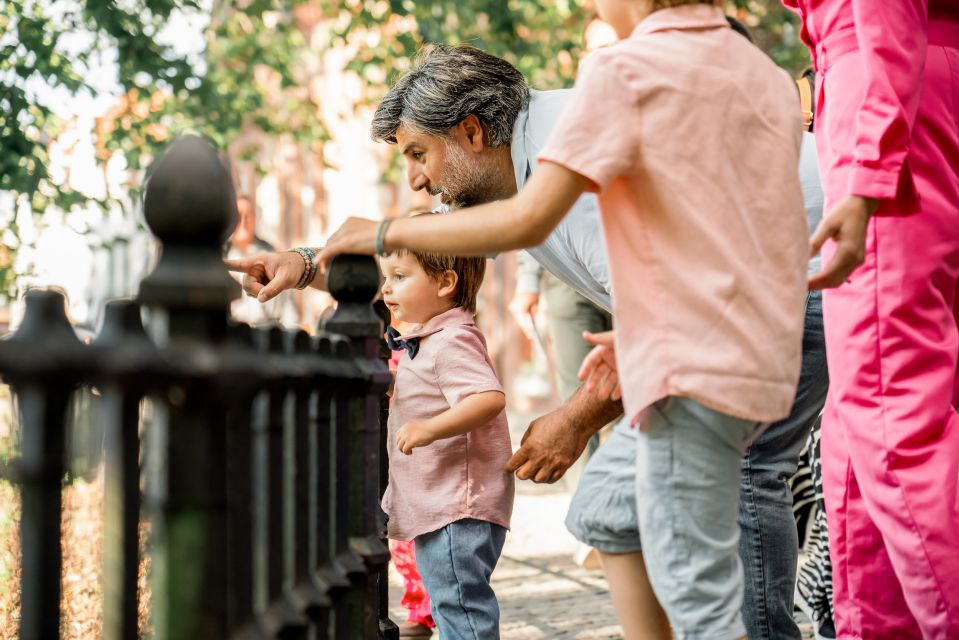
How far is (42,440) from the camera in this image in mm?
1398

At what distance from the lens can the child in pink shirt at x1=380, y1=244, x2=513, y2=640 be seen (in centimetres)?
296

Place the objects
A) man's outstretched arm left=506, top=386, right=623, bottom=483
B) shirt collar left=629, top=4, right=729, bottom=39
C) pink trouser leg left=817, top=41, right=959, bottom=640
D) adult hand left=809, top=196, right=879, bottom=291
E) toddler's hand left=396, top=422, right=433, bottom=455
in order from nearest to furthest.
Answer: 1. shirt collar left=629, top=4, right=729, bottom=39
2. adult hand left=809, top=196, right=879, bottom=291
3. pink trouser leg left=817, top=41, right=959, bottom=640
4. man's outstretched arm left=506, top=386, right=623, bottom=483
5. toddler's hand left=396, top=422, right=433, bottom=455

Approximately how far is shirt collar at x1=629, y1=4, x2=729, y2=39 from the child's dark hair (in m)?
1.26

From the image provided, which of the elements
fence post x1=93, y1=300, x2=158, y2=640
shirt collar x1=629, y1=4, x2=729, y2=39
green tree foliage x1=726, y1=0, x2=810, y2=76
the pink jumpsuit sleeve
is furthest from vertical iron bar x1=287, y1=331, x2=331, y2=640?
green tree foliage x1=726, y1=0, x2=810, y2=76

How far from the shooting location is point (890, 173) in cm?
238

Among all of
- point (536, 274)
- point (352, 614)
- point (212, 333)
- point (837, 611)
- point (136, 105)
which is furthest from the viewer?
point (136, 105)

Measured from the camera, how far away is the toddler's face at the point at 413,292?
3215 millimetres

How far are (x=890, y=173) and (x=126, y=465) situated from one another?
155 cm

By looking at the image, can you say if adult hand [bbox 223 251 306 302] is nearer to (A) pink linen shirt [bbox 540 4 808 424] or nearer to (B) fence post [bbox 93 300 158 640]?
(A) pink linen shirt [bbox 540 4 808 424]

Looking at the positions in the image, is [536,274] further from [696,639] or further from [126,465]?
[126,465]

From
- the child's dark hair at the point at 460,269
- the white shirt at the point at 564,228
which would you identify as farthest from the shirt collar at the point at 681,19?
the child's dark hair at the point at 460,269

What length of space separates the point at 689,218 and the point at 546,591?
3421mm

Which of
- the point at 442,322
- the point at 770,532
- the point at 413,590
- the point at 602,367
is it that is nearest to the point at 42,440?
the point at 602,367

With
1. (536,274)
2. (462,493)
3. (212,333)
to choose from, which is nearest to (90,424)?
(212,333)
